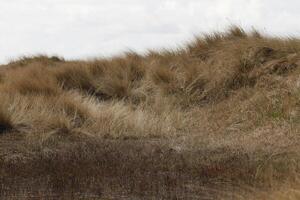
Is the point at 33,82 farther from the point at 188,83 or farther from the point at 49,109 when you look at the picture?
the point at 188,83

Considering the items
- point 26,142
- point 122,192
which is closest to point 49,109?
→ point 26,142

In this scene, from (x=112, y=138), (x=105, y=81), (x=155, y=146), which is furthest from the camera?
(x=105, y=81)

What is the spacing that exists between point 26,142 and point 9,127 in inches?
41.3

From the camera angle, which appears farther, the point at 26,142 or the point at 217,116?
the point at 217,116

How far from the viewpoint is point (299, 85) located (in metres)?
10.6

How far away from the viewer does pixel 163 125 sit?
33.8ft

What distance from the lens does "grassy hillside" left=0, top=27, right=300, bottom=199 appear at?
642 centimetres

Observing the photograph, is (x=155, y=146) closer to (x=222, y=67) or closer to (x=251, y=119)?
(x=251, y=119)

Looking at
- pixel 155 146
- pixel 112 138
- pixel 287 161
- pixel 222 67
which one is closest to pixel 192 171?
pixel 287 161

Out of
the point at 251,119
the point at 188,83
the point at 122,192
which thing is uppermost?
the point at 188,83

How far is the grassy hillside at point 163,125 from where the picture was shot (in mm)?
6422

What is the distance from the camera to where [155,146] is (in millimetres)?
8711

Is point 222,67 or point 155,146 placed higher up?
point 222,67

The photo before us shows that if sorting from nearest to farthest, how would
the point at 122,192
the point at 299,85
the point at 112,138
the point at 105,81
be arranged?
the point at 122,192, the point at 112,138, the point at 299,85, the point at 105,81
